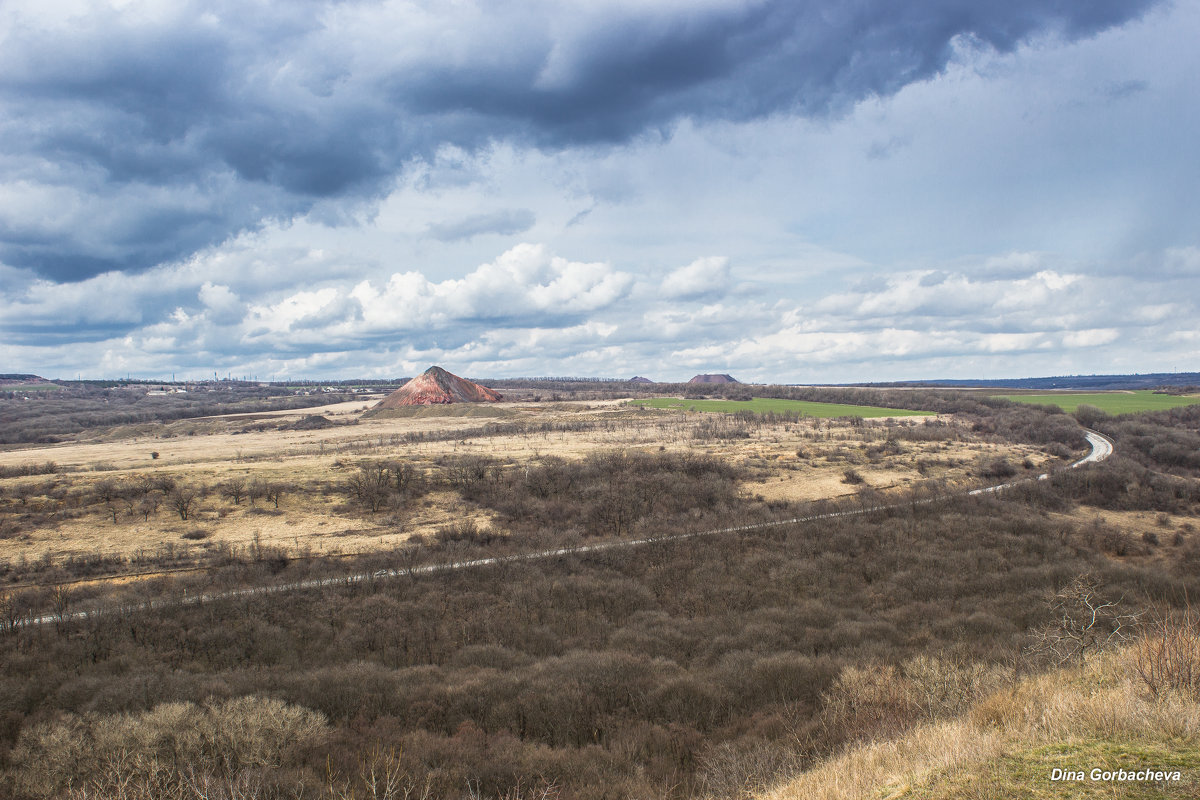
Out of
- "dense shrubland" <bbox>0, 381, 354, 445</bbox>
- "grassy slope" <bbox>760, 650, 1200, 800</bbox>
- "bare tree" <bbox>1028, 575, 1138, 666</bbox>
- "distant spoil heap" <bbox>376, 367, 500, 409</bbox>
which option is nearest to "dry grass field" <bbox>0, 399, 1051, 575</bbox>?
"dense shrubland" <bbox>0, 381, 354, 445</bbox>

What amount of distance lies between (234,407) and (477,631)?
515ft

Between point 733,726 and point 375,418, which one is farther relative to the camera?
point 375,418

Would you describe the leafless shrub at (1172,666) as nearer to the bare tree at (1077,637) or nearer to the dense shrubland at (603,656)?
the bare tree at (1077,637)

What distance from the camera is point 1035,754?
8078 millimetres

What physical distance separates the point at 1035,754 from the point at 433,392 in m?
127

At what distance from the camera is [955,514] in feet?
126

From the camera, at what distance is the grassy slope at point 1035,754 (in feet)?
23.8

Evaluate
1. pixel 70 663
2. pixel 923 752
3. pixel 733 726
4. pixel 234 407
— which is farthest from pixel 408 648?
pixel 234 407

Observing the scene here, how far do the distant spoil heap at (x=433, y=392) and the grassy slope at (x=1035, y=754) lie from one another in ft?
394

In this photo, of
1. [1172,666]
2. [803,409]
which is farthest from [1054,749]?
[803,409]

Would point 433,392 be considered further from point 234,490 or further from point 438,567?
point 438,567

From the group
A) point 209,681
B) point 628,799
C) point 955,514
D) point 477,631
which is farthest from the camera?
point 955,514

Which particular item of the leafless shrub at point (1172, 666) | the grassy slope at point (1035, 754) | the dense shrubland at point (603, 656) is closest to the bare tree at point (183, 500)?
the dense shrubland at point (603, 656)

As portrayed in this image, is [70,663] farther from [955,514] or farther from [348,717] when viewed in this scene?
[955,514]
